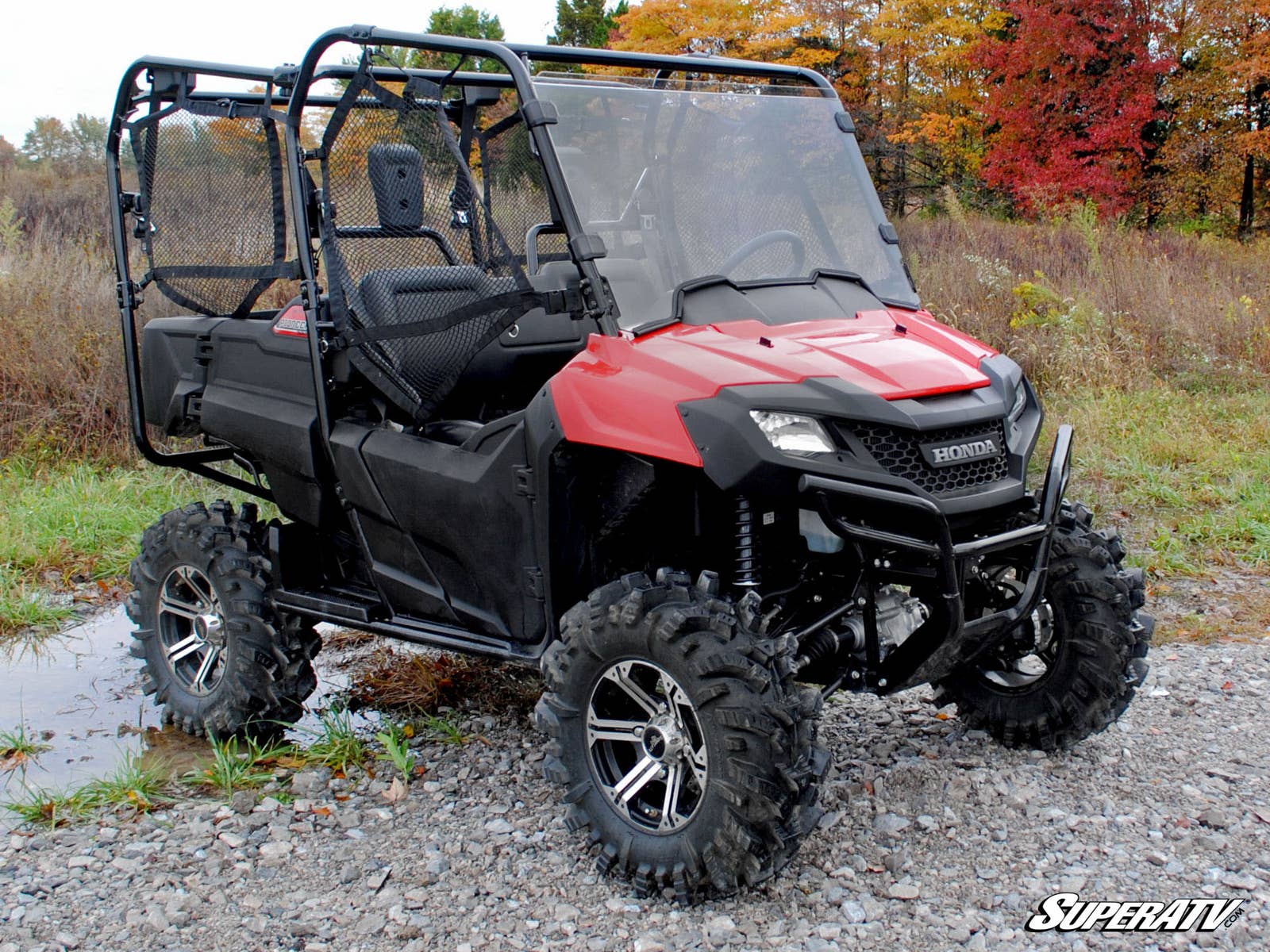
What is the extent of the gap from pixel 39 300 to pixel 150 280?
4400 mm

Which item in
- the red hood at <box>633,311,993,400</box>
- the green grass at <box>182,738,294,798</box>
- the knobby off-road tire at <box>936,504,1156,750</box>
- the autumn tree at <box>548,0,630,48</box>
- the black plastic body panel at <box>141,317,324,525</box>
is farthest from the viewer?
the autumn tree at <box>548,0,630,48</box>

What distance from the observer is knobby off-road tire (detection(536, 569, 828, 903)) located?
289 centimetres

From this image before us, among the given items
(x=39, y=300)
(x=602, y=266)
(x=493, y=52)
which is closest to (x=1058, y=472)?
(x=602, y=266)

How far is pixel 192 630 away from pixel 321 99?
1964mm

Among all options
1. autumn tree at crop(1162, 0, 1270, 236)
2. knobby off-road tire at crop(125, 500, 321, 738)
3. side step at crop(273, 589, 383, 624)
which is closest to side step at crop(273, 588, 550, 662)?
side step at crop(273, 589, 383, 624)

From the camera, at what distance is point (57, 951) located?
298 cm

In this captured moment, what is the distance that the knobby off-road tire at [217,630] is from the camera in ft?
13.8

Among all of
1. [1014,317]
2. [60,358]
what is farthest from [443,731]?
[1014,317]

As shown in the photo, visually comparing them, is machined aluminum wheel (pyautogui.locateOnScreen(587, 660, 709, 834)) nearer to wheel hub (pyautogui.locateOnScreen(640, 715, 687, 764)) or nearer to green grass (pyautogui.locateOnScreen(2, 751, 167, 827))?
wheel hub (pyautogui.locateOnScreen(640, 715, 687, 764))

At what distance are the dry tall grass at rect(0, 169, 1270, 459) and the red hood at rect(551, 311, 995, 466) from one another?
551cm

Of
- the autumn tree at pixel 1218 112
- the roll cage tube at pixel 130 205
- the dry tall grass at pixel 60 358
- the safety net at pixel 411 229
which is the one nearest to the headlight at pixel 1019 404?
the safety net at pixel 411 229

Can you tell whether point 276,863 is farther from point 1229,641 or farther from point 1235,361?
point 1235,361

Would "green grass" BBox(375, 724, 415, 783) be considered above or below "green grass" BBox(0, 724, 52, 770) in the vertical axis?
above

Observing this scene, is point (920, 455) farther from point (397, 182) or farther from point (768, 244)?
point (397, 182)
